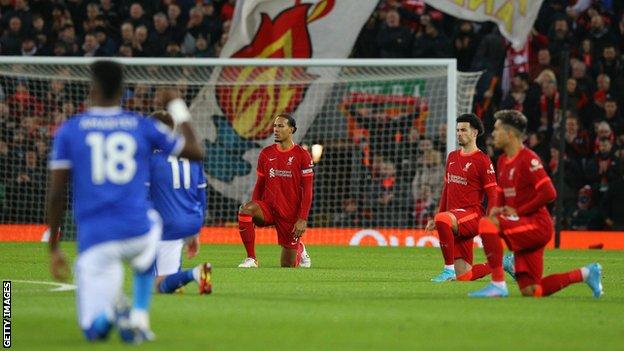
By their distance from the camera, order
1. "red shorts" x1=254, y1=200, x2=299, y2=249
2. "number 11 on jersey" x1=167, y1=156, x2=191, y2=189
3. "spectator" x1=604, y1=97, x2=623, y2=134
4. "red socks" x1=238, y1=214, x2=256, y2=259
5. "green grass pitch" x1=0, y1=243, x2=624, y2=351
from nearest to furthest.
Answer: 1. "green grass pitch" x1=0, y1=243, x2=624, y2=351
2. "number 11 on jersey" x1=167, y1=156, x2=191, y2=189
3. "red socks" x1=238, y1=214, x2=256, y2=259
4. "red shorts" x1=254, y1=200, x2=299, y2=249
5. "spectator" x1=604, y1=97, x2=623, y2=134

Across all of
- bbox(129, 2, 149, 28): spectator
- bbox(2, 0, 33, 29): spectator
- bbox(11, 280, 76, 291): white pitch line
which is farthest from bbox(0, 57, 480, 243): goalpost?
bbox(11, 280, 76, 291): white pitch line

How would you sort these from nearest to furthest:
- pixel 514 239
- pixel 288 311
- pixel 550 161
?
pixel 288 311 → pixel 514 239 → pixel 550 161

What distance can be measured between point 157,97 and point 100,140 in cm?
1513

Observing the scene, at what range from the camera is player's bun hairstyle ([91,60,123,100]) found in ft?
25.3

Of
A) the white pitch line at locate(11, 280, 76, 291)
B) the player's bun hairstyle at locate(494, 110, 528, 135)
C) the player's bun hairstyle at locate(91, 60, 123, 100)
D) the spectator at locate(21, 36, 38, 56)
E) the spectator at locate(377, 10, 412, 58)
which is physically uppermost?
the spectator at locate(377, 10, 412, 58)

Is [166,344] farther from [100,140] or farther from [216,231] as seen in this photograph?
[216,231]

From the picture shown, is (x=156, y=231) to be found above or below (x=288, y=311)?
above

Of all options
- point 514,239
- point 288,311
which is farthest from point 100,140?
point 514,239

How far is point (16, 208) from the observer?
2272cm

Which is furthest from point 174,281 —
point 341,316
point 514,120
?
point 514,120

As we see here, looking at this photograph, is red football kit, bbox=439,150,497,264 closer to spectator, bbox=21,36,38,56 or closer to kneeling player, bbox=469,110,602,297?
kneeling player, bbox=469,110,602,297

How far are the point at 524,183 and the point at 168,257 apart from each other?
322 cm

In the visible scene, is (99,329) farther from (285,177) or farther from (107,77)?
(285,177)

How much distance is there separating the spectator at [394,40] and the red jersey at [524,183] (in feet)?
40.8
